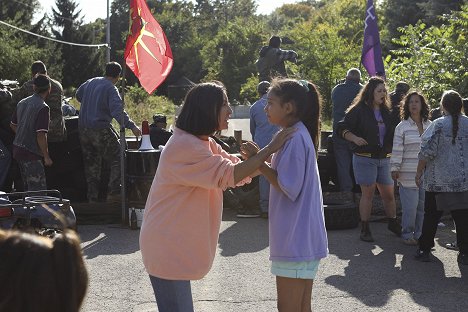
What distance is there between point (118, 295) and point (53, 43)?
51.8 metres

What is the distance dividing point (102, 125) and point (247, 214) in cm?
228

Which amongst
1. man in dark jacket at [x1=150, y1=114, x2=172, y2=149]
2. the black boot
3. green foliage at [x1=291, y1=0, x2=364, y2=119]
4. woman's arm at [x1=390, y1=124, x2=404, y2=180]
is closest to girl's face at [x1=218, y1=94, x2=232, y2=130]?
woman's arm at [x1=390, y1=124, x2=404, y2=180]

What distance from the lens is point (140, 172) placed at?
1028 centimetres

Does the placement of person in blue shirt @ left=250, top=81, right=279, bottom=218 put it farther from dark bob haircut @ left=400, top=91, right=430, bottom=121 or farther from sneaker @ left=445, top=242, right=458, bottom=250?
sneaker @ left=445, top=242, right=458, bottom=250

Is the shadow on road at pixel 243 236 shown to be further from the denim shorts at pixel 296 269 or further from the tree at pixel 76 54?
the tree at pixel 76 54

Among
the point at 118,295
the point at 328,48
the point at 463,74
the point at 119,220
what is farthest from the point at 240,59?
the point at 118,295

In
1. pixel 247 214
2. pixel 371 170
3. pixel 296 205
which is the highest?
pixel 296 205

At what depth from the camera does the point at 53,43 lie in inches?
2242

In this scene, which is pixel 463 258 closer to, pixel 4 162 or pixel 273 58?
pixel 4 162

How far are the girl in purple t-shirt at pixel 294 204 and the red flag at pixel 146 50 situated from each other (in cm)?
556

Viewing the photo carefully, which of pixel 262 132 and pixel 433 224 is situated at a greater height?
pixel 262 132

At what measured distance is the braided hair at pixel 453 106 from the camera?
26.6ft

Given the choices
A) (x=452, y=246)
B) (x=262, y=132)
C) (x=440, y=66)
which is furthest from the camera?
(x=440, y=66)

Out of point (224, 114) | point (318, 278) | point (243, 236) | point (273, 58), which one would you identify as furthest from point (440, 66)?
point (224, 114)
